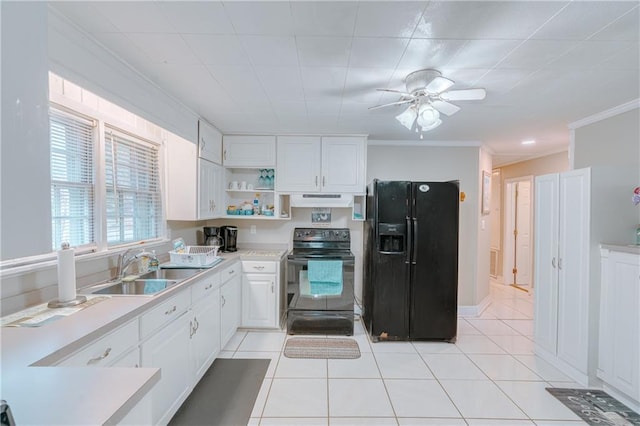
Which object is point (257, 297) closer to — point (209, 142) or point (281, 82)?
point (209, 142)

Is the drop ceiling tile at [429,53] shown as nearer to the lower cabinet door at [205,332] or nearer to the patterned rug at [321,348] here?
the lower cabinet door at [205,332]

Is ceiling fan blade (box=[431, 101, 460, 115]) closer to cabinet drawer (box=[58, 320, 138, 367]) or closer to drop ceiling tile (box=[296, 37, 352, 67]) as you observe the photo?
drop ceiling tile (box=[296, 37, 352, 67])

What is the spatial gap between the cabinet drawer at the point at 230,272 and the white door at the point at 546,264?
302 cm

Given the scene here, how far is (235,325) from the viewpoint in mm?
3080

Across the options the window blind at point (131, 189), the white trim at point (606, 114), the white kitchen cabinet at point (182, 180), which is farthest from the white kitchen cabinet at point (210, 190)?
the white trim at point (606, 114)

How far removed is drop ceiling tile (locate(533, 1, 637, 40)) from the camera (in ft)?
4.22

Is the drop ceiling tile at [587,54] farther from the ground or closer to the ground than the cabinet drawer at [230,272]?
farther from the ground

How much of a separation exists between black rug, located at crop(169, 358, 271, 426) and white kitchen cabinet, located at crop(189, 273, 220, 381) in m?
0.11

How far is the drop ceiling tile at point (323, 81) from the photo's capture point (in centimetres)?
191

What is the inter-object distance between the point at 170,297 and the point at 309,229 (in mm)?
2078

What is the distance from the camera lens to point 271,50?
5.49 ft

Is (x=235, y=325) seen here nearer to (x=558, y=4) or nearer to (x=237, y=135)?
(x=237, y=135)

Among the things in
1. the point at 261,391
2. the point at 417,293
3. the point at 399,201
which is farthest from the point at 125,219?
the point at 417,293

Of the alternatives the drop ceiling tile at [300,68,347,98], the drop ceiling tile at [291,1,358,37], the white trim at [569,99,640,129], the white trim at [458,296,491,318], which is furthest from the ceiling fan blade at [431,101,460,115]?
the white trim at [458,296,491,318]
